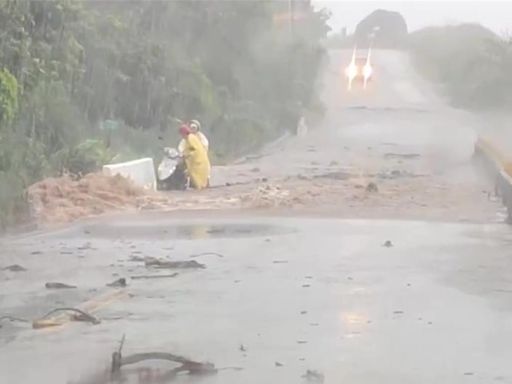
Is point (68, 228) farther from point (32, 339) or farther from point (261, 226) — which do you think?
point (32, 339)

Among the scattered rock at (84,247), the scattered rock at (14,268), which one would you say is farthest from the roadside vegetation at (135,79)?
the scattered rock at (14,268)

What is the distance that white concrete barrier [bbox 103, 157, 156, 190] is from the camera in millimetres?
25516

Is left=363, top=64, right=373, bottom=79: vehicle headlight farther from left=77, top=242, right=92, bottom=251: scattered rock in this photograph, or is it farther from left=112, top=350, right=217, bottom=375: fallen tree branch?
left=112, top=350, right=217, bottom=375: fallen tree branch

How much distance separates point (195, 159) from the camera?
27.8 metres

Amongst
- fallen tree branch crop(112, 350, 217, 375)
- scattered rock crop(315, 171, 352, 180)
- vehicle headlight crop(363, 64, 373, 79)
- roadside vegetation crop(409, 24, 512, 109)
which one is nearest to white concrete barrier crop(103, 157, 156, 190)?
scattered rock crop(315, 171, 352, 180)

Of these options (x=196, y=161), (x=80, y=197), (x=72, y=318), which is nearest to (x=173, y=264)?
(x=72, y=318)

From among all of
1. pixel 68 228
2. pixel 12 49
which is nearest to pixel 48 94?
pixel 12 49

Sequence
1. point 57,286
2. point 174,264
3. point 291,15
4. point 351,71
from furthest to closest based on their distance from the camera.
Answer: point 351,71 < point 291,15 < point 174,264 < point 57,286

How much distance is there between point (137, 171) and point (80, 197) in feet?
Result: 11.0

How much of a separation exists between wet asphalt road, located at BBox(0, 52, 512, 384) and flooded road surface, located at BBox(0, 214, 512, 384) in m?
0.02

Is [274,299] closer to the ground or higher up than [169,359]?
closer to the ground

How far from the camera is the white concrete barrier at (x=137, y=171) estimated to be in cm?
2552

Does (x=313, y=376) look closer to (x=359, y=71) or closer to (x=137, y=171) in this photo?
(x=137, y=171)

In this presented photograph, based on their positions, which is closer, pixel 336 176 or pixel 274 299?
pixel 274 299
